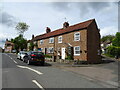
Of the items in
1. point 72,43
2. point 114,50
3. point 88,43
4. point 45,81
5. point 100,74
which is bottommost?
point 100,74

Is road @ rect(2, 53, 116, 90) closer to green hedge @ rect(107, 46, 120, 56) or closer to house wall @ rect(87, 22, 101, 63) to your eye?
house wall @ rect(87, 22, 101, 63)

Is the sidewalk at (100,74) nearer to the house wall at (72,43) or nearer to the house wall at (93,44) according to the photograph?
the house wall at (72,43)

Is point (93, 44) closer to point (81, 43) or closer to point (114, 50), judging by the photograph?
point (81, 43)

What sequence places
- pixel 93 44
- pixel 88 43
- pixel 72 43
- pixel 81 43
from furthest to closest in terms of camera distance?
pixel 72 43, pixel 93 44, pixel 81 43, pixel 88 43

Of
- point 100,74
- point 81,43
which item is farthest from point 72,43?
point 100,74

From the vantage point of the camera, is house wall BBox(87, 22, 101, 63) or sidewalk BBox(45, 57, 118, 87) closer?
sidewalk BBox(45, 57, 118, 87)

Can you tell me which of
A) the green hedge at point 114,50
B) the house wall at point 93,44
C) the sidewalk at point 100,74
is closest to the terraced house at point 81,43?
the house wall at point 93,44

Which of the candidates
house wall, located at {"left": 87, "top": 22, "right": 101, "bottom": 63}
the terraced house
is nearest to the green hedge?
the terraced house

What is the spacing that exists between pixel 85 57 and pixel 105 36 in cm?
→ 8729

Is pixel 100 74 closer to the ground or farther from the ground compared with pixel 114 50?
closer to the ground

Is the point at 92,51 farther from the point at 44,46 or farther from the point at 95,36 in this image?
the point at 44,46

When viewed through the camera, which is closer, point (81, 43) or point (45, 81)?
point (45, 81)

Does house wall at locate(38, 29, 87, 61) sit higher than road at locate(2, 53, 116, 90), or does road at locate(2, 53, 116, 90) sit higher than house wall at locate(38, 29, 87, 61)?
house wall at locate(38, 29, 87, 61)

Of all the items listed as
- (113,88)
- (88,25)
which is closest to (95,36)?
(88,25)
